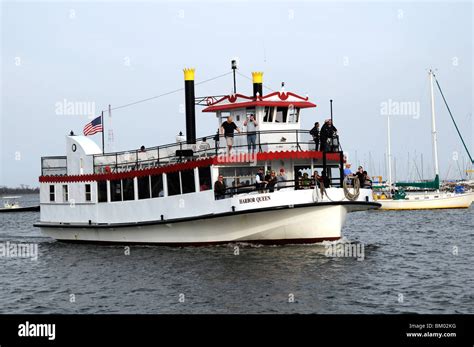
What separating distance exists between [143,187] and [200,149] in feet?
9.92

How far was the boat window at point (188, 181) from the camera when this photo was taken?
2588 cm

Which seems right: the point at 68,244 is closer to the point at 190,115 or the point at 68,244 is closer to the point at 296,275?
the point at 190,115

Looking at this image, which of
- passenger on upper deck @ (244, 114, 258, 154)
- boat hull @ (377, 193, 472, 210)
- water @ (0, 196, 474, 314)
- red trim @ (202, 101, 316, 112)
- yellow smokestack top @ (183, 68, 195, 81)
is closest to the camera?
water @ (0, 196, 474, 314)

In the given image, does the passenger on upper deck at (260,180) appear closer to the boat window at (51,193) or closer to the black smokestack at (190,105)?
the black smokestack at (190,105)

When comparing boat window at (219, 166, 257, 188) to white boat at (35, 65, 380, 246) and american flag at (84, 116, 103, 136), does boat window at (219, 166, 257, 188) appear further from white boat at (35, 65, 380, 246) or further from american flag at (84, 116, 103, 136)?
american flag at (84, 116, 103, 136)

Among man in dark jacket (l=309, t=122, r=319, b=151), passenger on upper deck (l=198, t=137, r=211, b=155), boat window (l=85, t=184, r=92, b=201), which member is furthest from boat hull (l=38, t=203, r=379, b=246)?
boat window (l=85, t=184, r=92, b=201)

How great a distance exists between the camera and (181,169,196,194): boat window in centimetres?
2588

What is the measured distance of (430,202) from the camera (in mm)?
62688

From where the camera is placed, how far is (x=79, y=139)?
31.5 meters

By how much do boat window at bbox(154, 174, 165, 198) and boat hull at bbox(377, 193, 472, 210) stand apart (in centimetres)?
3923

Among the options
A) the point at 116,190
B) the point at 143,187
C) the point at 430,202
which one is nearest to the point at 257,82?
the point at 143,187

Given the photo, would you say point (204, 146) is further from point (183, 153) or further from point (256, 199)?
point (256, 199)
